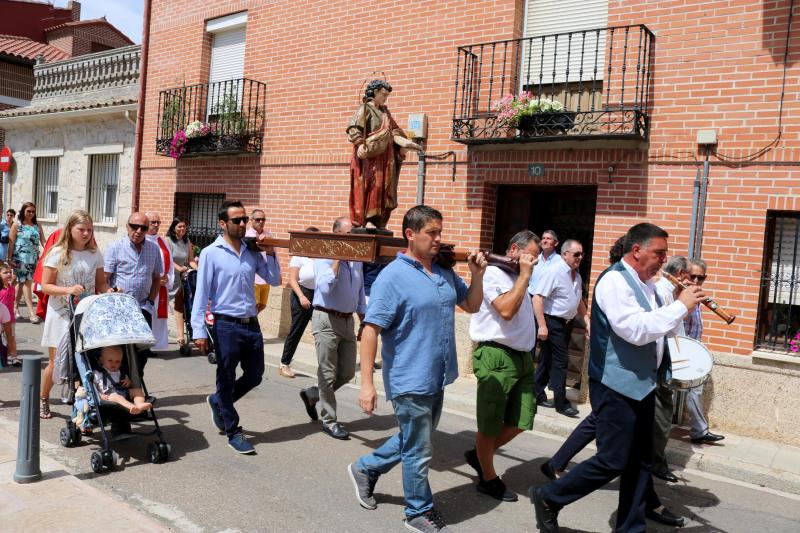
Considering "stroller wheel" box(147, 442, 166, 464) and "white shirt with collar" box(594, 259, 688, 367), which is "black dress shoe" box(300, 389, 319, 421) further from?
"white shirt with collar" box(594, 259, 688, 367)

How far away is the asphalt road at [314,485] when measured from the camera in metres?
4.42

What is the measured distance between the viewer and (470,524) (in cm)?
441

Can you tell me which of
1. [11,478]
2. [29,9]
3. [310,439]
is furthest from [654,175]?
[29,9]

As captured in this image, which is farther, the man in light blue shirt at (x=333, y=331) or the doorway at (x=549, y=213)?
the doorway at (x=549, y=213)

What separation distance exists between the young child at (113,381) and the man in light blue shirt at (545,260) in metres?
3.84

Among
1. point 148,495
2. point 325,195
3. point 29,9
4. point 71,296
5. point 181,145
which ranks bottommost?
point 148,495

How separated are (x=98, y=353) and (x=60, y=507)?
1438 millimetres

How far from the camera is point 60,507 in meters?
4.19

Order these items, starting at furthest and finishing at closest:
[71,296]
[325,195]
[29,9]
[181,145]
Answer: [29,9] < [181,145] < [325,195] < [71,296]

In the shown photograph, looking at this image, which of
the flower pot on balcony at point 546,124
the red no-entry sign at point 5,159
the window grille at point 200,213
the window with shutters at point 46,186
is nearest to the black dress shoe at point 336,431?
the flower pot on balcony at point 546,124

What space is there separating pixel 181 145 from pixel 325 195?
3.39m

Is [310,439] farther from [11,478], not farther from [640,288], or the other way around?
[640,288]

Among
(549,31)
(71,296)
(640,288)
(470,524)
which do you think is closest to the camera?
(640,288)

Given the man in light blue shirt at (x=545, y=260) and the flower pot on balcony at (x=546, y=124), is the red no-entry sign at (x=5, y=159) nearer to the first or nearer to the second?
the flower pot on balcony at (x=546, y=124)
